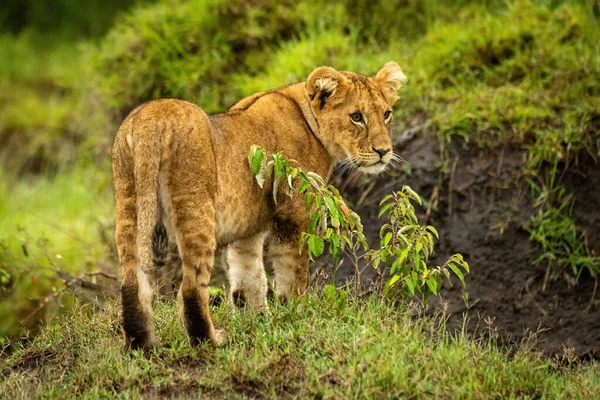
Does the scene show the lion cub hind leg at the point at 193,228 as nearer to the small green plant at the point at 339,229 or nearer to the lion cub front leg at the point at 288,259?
the small green plant at the point at 339,229

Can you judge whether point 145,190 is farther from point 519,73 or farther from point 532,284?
point 519,73

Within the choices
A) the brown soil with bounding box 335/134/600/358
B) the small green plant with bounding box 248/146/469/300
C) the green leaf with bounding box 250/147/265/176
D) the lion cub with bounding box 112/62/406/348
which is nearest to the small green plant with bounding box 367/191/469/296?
the small green plant with bounding box 248/146/469/300

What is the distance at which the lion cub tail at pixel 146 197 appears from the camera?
4539mm

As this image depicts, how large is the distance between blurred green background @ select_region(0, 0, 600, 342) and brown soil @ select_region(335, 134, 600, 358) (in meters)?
0.19

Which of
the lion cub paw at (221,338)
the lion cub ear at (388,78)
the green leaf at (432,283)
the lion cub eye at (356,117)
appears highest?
the lion cub ear at (388,78)

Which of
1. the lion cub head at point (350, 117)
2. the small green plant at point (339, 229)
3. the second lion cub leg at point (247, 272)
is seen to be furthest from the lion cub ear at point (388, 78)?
the second lion cub leg at point (247, 272)

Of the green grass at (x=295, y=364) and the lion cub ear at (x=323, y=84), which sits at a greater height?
the lion cub ear at (x=323, y=84)

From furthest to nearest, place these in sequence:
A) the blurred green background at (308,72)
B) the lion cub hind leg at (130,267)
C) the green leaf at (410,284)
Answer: the blurred green background at (308,72)
the green leaf at (410,284)
the lion cub hind leg at (130,267)

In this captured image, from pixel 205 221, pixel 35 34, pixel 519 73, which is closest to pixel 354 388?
pixel 205 221

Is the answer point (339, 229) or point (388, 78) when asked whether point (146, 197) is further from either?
point (388, 78)

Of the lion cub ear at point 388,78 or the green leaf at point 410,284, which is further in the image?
the lion cub ear at point 388,78

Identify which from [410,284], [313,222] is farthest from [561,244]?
[313,222]

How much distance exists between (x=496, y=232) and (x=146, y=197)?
333 cm

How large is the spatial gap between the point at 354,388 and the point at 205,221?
1058 mm
